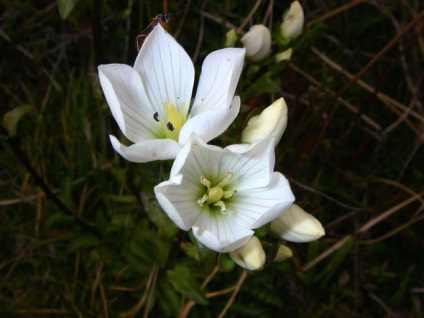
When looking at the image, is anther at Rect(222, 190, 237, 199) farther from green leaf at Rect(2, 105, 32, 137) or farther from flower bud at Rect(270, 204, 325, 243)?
green leaf at Rect(2, 105, 32, 137)

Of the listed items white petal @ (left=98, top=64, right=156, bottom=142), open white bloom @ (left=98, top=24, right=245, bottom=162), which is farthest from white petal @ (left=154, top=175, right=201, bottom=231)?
white petal @ (left=98, top=64, right=156, bottom=142)

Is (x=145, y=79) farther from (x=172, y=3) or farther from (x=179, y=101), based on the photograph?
(x=172, y=3)

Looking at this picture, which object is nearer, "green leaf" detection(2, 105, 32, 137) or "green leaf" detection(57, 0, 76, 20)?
"green leaf" detection(57, 0, 76, 20)

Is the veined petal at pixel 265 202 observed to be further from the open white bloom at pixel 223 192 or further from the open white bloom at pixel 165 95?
the open white bloom at pixel 165 95

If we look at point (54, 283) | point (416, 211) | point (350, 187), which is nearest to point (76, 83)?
point (54, 283)

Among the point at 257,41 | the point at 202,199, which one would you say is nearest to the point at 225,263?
the point at 202,199

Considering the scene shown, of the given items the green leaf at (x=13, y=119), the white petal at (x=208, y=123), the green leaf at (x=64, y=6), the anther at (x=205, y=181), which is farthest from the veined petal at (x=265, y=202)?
the green leaf at (x=13, y=119)

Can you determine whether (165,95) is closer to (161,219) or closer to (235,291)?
(161,219)
